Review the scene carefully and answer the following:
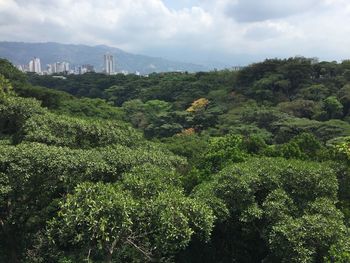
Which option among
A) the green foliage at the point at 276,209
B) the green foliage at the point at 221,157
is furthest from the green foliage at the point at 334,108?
the green foliage at the point at 276,209

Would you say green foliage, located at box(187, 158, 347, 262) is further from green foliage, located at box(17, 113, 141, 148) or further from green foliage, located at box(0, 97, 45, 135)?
green foliage, located at box(0, 97, 45, 135)

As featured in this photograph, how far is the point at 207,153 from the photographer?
49.3ft

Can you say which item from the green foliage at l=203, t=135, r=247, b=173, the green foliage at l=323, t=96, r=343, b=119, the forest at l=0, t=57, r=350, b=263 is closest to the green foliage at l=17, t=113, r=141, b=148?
the forest at l=0, t=57, r=350, b=263

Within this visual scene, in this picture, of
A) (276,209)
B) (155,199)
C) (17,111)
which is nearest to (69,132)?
(17,111)

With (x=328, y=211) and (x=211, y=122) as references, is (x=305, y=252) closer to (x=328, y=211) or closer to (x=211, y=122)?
(x=328, y=211)

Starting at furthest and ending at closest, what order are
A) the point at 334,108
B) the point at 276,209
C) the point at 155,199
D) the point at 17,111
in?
the point at 334,108 → the point at 17,111 → the point at 276,209 → the point at 155,199

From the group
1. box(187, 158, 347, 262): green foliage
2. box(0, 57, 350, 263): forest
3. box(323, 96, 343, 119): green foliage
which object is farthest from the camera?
box(323, 96, 343, 119): green foliage

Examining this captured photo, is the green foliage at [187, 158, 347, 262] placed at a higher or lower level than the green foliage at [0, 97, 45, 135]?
lower

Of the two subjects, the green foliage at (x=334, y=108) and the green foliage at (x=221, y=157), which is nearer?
the green foliage at (x=221, y=157)

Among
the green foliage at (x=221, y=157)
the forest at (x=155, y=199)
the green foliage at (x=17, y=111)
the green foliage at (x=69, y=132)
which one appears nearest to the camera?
the forest at (x=155, y=199)

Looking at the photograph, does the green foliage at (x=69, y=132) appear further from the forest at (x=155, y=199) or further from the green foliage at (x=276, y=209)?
the green foliage at (x=276, y=209)

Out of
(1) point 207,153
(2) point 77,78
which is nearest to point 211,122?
(1) point 207,153

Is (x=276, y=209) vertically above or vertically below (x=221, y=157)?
below

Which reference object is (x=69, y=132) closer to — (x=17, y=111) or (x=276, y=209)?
(x=17, y=111)
